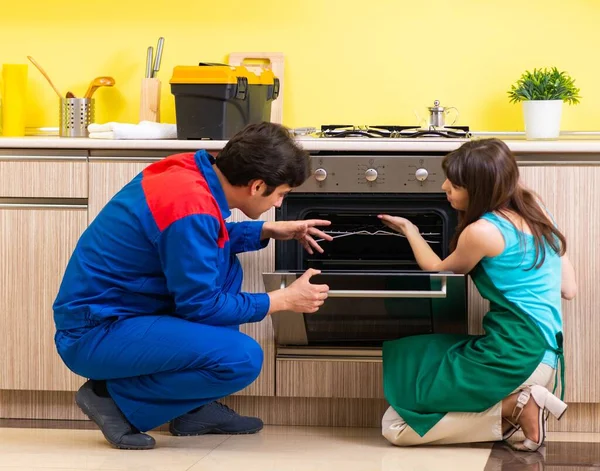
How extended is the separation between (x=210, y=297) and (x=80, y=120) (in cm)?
123

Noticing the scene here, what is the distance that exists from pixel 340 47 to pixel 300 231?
1.01m

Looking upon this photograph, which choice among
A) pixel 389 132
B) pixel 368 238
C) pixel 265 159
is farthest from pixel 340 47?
pixel 265 159

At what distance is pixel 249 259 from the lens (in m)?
2.85

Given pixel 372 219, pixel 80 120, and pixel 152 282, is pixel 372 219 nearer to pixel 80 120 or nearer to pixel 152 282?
pixel 152 282

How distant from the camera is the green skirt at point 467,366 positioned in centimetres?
252

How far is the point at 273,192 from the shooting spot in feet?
8.10

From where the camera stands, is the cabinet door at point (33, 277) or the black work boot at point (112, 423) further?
the cabinet door at point (33, 277)

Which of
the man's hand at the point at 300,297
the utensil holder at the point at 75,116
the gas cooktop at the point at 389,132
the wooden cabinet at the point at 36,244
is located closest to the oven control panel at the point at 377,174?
the gas cooktop at the point at 389,132

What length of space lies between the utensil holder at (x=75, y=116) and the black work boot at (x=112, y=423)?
1116 mm

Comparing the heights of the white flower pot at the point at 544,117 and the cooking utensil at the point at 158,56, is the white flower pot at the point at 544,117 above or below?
below

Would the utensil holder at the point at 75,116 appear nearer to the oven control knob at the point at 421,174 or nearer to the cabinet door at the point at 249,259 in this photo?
the cabinet door at the point at 249,259

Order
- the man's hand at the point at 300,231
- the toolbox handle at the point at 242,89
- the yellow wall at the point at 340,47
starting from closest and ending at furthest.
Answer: the man's hand at the point at 300,231 → the toolbox handle at the point at 242,89 → the yellow wall at the point at 340,47

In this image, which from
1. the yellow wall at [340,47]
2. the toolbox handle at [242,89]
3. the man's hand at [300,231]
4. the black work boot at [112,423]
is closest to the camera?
the black work boot at [112,423]

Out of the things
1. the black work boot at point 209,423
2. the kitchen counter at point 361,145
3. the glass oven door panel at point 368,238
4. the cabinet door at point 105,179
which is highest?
the kitchen counter at point 361,145
